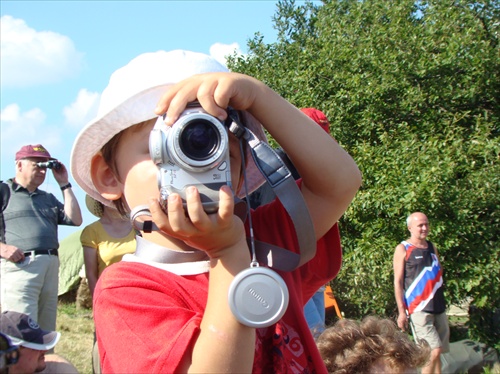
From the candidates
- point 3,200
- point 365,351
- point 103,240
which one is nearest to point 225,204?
point 365,351

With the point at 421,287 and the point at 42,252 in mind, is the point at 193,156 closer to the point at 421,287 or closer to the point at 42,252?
the point at 42,252

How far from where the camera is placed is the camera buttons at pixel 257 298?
1.18 metres

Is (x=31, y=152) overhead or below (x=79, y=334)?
overhead

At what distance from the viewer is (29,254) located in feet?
17.8

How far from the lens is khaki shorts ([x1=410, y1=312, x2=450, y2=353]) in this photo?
21.3 feet

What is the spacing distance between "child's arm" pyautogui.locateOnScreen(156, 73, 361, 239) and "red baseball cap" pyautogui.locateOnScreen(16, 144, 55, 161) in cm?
452

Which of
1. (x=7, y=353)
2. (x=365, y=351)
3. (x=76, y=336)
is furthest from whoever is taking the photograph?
(x=76, y=336)

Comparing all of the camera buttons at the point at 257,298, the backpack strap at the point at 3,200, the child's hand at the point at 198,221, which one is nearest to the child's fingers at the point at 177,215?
the child's hand at the point at 198,221

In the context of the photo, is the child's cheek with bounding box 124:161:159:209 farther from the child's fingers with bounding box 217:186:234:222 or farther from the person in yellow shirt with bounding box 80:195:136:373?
the person in yellow shirt with bounding box 80:195:136:373

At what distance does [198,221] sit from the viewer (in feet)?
3.87

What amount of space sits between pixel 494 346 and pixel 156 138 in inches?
289

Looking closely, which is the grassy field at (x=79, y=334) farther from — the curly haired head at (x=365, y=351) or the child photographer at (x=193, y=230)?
the child photographer at (x=193, y=230)

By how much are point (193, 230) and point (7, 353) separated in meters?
2.80

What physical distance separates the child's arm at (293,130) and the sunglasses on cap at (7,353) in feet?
8.44
